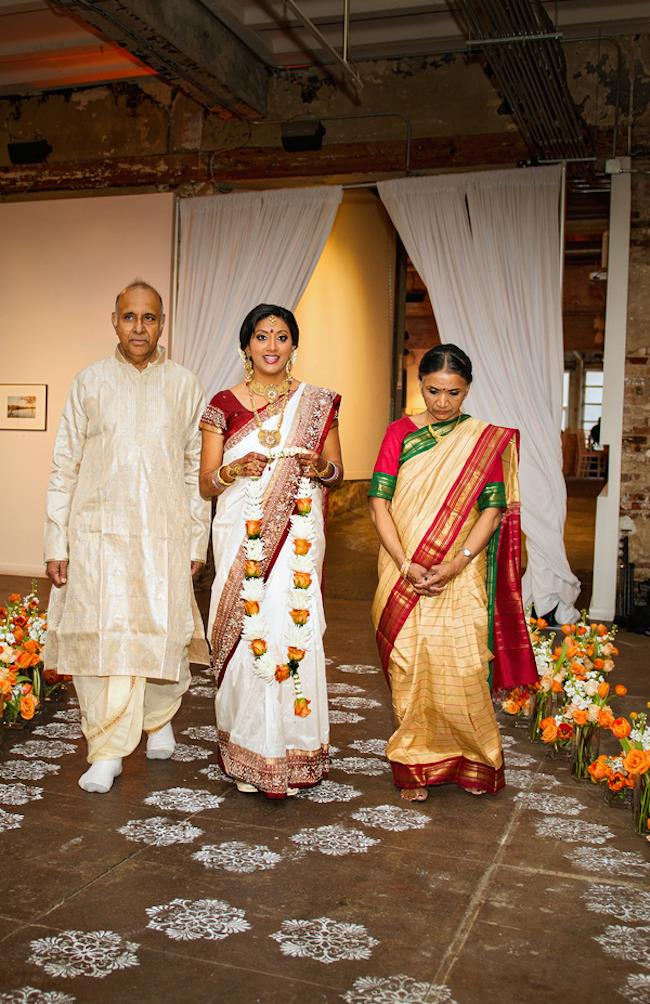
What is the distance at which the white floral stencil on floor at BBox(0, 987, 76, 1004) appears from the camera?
81.0 inches

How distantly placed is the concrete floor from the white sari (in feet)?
0.45

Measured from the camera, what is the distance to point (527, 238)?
Answer: 23.0 feet

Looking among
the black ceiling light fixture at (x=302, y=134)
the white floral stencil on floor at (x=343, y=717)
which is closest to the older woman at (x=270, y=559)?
the white floral stencil on floor at (x=343, y=717)

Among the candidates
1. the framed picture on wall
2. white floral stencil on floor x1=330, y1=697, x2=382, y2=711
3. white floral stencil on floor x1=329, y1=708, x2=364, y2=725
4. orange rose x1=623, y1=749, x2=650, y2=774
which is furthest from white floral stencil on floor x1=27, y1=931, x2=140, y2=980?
the framed picture on wall

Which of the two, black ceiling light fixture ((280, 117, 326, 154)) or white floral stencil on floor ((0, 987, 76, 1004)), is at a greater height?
black ceiling light fixture ((280, 117, 326, 154))

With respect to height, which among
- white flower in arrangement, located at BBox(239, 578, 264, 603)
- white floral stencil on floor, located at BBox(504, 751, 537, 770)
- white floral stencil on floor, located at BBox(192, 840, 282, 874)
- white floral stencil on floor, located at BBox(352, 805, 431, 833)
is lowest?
white floral stencil on floor, located at BBox(192, 840, 282, 874)

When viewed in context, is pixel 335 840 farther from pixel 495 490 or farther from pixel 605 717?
pixel 495 490

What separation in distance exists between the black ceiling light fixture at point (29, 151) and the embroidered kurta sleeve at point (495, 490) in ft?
22.4

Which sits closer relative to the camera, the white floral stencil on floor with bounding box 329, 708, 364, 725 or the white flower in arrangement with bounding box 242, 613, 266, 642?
the white flower in arrangement with bounding box 242, 613, 266, 642

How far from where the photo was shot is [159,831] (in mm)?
3012

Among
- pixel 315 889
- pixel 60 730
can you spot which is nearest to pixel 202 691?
pixel 60 730

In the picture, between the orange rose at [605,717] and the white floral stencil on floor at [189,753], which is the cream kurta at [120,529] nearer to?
the white floral stencil on floor at [189,753]

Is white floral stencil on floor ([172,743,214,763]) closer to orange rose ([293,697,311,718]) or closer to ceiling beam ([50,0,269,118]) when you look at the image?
orange rose ([293,697,311,718])

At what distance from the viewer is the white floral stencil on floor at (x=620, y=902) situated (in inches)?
99.8
